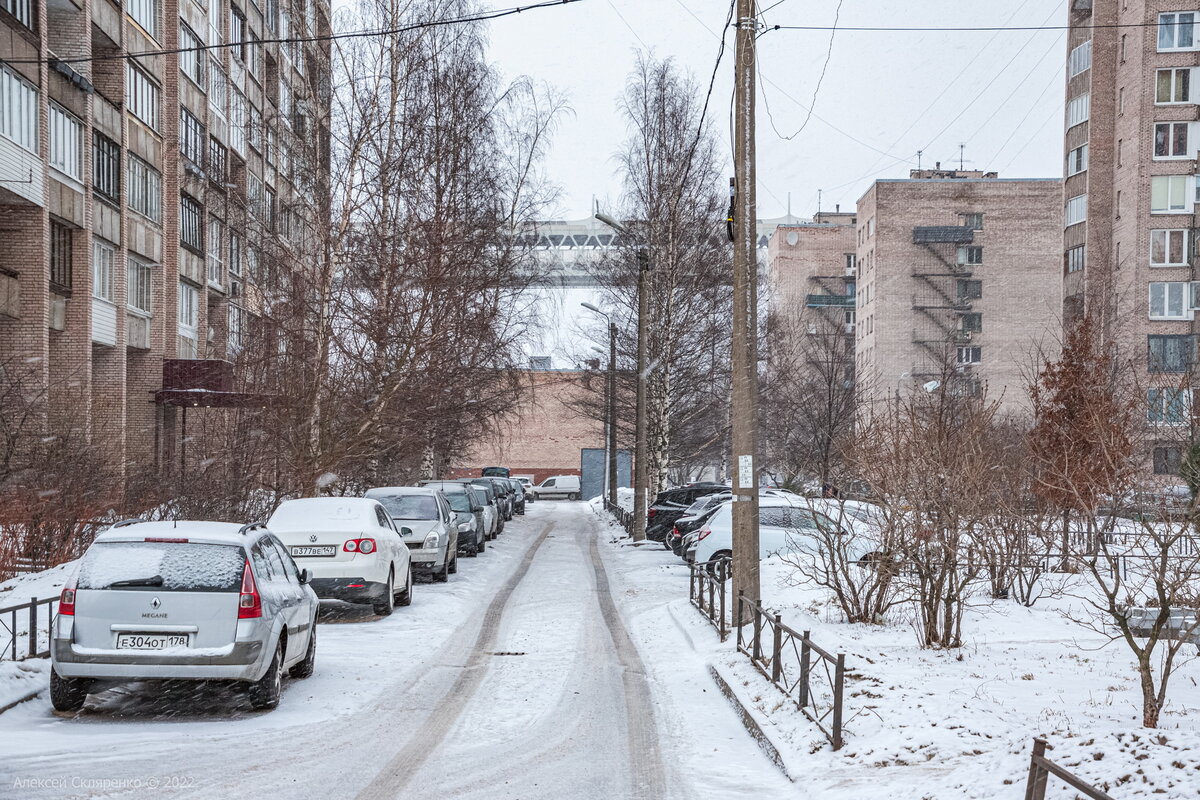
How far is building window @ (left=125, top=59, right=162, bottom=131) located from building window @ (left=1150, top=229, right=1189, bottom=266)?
137 ft

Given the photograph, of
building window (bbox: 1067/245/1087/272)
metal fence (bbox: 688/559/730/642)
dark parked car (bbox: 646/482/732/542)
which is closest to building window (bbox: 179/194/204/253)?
dark parked car (bbox: 646/482/732/542)

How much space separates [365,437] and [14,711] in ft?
54.6

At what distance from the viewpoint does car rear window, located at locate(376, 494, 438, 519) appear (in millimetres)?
20672

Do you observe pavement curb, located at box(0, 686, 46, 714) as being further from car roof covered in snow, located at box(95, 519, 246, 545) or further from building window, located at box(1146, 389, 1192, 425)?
building window, located at box(1146, 389, 1192, 425)

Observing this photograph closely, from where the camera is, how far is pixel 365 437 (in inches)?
996

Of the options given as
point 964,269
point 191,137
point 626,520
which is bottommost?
point 626,520

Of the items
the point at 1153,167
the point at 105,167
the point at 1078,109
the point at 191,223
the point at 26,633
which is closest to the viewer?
the point at 26,633

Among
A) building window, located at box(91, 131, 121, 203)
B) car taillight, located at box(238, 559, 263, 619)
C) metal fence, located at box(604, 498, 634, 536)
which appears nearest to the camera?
car taillight, located at box(238, 559, 263, 619)

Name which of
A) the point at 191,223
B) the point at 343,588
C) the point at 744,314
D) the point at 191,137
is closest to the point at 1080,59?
the point at 191,137

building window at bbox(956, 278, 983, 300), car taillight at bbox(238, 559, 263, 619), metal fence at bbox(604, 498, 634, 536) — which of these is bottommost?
metal fence at bbox(604, 498, 634, 536)

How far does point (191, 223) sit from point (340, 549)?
101ft

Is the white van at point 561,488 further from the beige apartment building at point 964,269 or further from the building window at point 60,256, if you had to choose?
the building window at point 60,256

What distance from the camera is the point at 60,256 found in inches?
1239

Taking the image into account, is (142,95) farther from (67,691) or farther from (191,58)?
(67,691)
